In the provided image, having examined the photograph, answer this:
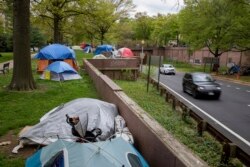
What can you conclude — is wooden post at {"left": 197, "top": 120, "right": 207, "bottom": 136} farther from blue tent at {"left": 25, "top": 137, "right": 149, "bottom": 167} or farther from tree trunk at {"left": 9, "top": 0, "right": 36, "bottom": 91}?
tree trunk at {"left": 9, "top": 0, "right": 36, "bottom": 91}

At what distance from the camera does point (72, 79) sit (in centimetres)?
2050

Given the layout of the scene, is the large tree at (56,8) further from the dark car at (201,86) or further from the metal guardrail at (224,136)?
the metal guardrail at (224,136)

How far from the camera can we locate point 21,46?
1409 centimetres

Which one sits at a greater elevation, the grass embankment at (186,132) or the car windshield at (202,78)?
the car windshield at (202,78)

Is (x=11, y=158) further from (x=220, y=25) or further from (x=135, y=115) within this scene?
(x=220, y=25)

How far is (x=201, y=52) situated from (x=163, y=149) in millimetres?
54387

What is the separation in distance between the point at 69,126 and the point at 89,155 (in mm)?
3170

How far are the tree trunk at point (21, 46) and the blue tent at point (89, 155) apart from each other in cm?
931

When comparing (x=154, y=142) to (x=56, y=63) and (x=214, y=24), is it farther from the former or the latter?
(x=214, y=24)

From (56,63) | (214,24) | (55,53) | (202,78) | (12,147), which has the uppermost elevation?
(214,24)

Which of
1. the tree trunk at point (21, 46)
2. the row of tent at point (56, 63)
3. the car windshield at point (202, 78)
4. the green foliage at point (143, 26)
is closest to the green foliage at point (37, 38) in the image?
the green foliage at point (143, 26)

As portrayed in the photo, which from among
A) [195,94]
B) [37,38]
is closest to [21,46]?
[195,94]

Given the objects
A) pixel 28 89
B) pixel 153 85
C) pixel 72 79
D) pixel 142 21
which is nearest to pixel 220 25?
pixel 153 85

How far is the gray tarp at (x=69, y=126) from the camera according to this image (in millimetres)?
7527
